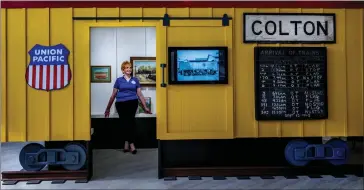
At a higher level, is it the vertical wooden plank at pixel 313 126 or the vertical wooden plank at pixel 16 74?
the vertical wooden plank at pixel 16 74

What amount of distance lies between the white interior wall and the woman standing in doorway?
31.4 inches

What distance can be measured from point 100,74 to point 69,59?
301cm

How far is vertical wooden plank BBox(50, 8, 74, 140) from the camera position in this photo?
4863 millimetres

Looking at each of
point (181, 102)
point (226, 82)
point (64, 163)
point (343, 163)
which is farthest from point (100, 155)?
point (343, 163)

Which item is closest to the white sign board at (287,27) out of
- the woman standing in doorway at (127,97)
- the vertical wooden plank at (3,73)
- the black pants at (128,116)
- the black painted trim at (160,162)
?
the black painted trim at (160,162)

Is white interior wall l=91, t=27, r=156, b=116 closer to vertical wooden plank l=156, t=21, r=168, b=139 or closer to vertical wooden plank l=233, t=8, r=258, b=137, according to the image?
vertical wooden plank l=156, t=21, r=168, b=139

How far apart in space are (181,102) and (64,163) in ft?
5.64

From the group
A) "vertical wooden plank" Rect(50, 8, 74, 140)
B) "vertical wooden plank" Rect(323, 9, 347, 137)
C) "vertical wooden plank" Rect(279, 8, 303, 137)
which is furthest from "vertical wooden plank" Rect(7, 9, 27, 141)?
"vertical wooden plank" Rect(323, 9, 347, 137)

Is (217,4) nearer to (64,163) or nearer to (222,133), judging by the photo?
(222,133)

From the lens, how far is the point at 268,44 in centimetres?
501

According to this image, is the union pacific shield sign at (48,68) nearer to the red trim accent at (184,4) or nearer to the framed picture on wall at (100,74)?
the red trim accent at (184,4)

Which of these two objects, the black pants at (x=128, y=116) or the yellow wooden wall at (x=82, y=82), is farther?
the black pants at (x=128, y=116)

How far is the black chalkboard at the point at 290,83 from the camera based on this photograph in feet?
16.4

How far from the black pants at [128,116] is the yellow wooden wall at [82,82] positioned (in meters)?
2.04
